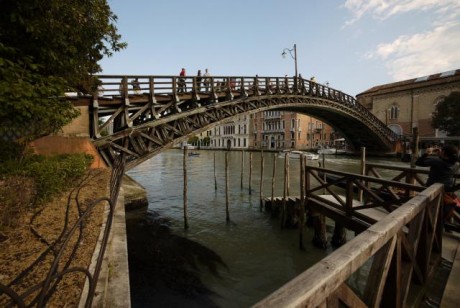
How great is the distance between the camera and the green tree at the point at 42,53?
4456 millimetres

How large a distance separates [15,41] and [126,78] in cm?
572

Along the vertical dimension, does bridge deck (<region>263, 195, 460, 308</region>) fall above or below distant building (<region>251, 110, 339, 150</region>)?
below

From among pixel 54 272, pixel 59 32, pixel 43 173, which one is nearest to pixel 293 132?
pixel 59 32

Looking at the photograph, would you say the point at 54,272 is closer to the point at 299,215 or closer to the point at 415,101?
the point at 299,215

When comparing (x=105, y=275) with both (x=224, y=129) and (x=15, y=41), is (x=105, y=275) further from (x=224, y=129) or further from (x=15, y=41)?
(x=224, y=129)

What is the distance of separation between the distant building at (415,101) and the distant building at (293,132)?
414 inches

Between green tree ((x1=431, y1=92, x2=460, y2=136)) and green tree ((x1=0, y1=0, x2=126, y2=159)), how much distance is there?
38.5 metres

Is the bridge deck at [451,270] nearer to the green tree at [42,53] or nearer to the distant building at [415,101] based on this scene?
the green tree at [42,53]

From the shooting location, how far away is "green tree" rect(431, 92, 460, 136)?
3189cm

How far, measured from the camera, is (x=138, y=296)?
233 inches

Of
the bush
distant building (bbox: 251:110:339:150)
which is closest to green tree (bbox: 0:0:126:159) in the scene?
the bush

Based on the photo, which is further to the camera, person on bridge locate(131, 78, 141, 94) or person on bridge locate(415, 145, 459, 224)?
person on bridge locate(131, 78, 141, 94)

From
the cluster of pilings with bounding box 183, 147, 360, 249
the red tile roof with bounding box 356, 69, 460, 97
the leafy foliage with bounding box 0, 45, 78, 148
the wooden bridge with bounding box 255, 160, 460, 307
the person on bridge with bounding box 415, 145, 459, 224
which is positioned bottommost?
the cluster of pilings with bounding box 183, 147, 360, 249

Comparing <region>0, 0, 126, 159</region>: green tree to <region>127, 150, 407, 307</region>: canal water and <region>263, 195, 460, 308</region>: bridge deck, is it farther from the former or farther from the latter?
<region>263, 195, 460, 308</region>: bridge deck
